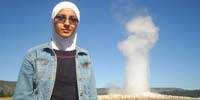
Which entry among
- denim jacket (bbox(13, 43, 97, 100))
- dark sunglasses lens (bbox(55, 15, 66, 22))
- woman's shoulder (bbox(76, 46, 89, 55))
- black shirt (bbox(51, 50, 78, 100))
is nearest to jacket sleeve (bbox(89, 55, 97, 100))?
denim jacket (bbox(13, 43, 97, 100))

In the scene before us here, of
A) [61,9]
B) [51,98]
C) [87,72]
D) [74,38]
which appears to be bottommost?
[51,98]

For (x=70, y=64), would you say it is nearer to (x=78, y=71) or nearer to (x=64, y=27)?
(x=78, y=71)

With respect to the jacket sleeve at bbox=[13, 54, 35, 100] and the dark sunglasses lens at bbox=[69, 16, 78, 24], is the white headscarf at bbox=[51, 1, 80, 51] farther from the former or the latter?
the jacket sleeve at bbox=[13, 54, 35, 100]

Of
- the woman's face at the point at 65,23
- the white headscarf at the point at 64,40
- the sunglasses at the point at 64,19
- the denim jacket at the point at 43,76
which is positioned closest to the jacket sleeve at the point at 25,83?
the denim jacket at the point at 43,76

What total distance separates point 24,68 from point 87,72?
0.96m

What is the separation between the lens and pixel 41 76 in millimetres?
5492

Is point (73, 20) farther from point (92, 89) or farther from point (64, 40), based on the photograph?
point (92, 89)

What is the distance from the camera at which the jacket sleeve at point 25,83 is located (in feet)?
17.6

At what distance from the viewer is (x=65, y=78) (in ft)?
18.2

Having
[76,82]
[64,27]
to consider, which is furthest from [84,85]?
[64,27]

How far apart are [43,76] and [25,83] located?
0.27m

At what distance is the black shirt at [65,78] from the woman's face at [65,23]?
317 millimetres

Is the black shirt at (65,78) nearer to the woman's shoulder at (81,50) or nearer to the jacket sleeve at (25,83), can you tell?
the woman's shoulder at (81,50)

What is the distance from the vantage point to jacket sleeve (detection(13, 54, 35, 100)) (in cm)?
536
